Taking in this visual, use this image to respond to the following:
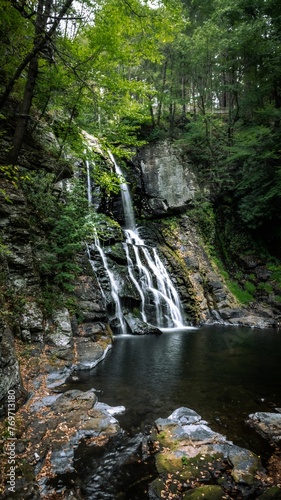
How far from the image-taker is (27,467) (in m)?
3.27

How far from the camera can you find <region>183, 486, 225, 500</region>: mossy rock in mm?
2961

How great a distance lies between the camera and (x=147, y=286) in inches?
528

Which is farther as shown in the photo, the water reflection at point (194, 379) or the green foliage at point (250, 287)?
the green foliage at point (250, 287)

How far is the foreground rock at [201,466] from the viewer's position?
308 centimetres

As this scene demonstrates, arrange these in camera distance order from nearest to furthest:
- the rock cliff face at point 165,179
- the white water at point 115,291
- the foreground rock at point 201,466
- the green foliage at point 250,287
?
the foreground rock at point 201,466, the white water at point 115,291, the green foliage at point 250,287, the rock cliff face at point 165,179

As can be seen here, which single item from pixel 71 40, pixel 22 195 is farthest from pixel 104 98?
pixel 22 195

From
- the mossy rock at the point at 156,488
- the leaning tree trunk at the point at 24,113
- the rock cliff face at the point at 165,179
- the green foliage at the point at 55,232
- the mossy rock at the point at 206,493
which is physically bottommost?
the mossy rock at the point at 156,488

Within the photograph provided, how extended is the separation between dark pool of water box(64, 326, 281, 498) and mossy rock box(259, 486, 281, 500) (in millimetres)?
767

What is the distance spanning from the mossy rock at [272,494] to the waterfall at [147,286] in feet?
27.3

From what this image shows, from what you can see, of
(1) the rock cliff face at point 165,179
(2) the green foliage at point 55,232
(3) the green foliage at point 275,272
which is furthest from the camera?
(1) the rock cliff face at point 165,179

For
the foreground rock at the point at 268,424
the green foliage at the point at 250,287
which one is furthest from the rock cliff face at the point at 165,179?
the foreground rock at the point at 268,424

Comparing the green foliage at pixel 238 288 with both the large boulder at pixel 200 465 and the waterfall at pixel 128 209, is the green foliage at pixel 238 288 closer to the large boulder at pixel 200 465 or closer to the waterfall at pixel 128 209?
the waterfall at pixel 128 209

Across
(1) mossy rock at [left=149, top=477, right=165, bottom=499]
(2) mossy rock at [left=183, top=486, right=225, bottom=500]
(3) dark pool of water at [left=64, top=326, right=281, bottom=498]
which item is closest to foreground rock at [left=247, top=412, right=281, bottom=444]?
(3) dark pool of water at [left=64, top=326, right=281, bottom=498]

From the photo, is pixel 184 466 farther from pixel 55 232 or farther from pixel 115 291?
pixel 115 291
